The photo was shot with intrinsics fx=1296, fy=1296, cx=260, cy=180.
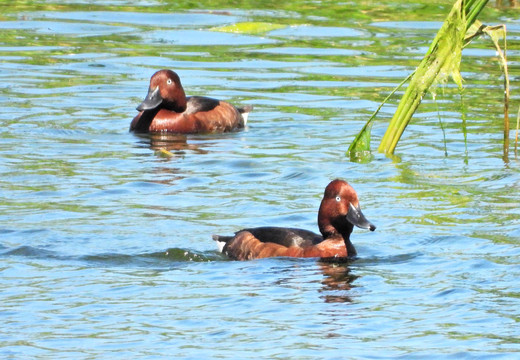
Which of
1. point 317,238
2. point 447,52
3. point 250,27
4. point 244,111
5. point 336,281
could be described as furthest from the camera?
point 250,27

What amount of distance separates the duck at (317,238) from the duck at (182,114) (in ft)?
20.5

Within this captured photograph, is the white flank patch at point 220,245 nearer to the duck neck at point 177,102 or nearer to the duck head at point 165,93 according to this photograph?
the duck head at point 165,93

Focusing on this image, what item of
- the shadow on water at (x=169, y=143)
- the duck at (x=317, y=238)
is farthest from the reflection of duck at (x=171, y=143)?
the duck at (x=317, y=238)

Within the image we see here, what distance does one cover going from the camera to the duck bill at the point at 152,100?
55.6 ft

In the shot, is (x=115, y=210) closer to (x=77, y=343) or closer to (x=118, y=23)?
(x=77, y=343)

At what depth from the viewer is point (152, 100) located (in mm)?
17125

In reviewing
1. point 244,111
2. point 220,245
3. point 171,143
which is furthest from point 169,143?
point 220,245

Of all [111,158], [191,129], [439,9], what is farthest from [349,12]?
[111,158]

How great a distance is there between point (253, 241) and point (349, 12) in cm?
1587

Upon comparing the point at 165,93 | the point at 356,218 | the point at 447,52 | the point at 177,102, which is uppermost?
the point at 447,52

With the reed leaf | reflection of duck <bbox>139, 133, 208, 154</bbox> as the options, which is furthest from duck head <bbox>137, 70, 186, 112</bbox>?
the reed leaf

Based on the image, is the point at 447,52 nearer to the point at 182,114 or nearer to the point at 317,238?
the point at 317,238

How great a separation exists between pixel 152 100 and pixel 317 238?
6.56 metres

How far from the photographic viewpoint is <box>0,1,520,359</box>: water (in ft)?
28.3
